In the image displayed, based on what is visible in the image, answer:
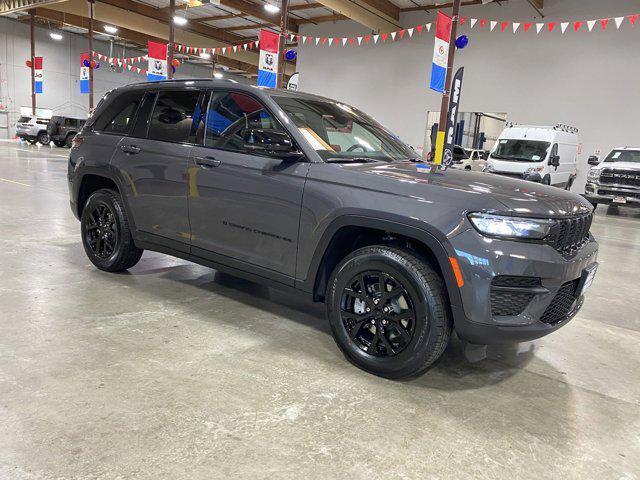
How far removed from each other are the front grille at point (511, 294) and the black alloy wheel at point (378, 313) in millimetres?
429

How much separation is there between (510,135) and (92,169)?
1295cm

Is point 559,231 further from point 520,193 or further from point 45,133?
point 45,133

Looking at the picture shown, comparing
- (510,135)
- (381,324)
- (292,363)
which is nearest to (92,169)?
(292,363)

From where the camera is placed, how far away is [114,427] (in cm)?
217

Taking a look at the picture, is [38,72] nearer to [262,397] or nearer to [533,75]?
[533,75]

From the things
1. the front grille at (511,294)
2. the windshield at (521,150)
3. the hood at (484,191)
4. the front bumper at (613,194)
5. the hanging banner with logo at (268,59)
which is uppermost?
the hanging banner with logo at (268,59)

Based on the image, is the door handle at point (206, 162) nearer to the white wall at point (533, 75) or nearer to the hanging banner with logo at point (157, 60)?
the white wall at point (533, 75)

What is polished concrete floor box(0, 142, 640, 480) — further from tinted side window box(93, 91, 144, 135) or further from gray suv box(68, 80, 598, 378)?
tinted side window box(93, 91, 144, 135)

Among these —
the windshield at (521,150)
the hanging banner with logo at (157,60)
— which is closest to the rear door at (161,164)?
the windshield at (521,150)

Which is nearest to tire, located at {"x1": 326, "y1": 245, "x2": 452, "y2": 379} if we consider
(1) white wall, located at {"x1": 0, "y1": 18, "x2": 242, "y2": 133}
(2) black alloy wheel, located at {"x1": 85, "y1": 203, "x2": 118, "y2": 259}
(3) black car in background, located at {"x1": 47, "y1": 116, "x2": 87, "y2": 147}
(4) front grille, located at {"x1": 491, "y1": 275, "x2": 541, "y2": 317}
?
(4) front grille, located at {"x1": 491, "y1": 275, "x2": 541, "y2": 317}

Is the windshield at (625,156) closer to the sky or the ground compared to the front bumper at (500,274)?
closer to the sky

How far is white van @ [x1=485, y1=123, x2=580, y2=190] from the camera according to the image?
1356cm

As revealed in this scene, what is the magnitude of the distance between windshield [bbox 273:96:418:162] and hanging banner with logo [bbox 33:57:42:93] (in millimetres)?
31140

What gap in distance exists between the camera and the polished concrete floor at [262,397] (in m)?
2.03
